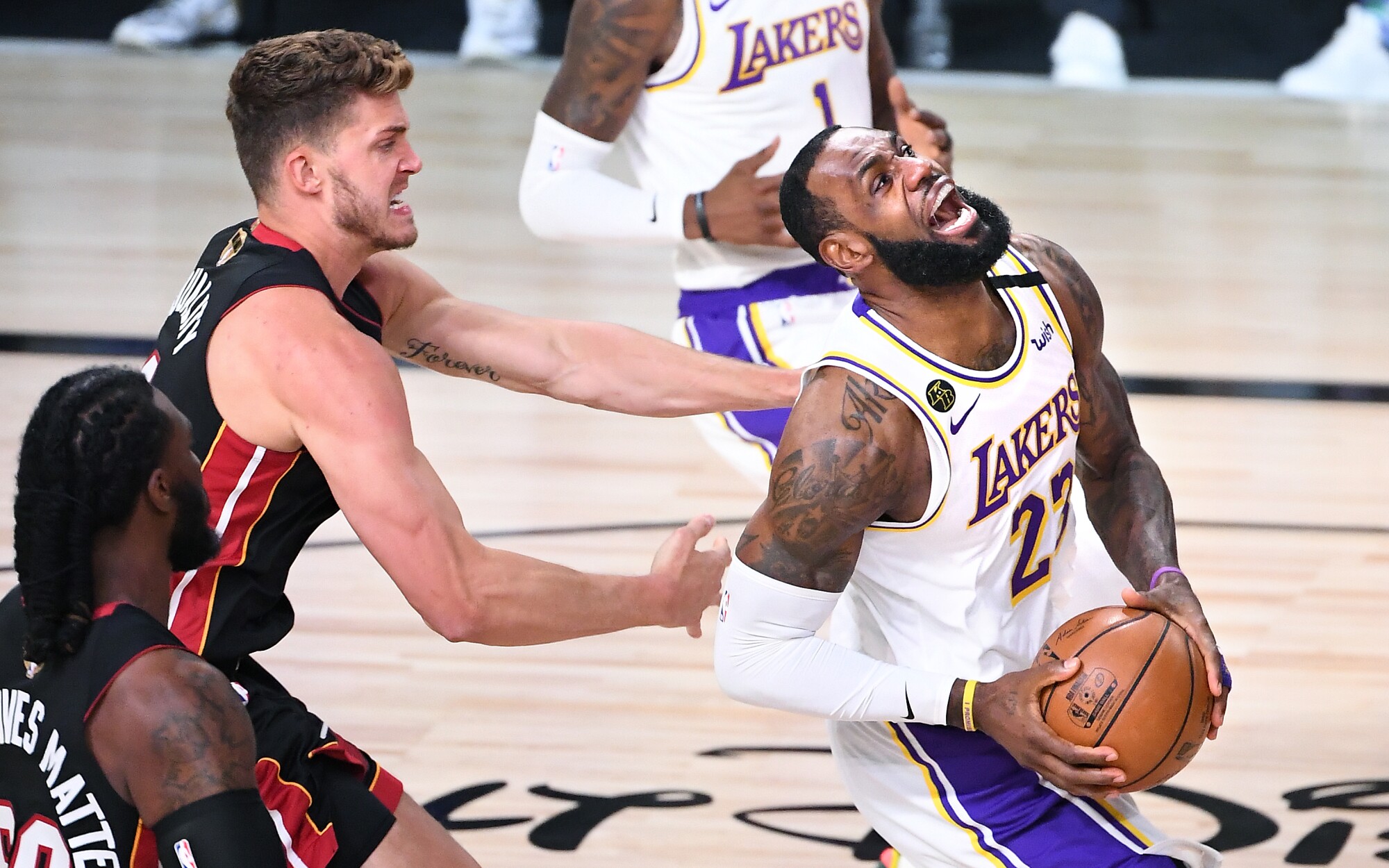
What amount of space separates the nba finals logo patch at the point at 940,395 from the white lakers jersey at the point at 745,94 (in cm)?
174

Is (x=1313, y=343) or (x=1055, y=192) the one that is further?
(x=1055, y=192)

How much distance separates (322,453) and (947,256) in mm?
1070

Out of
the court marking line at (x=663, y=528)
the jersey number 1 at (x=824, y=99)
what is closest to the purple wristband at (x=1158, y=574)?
the jersey number 1 at (x=824, y=99)

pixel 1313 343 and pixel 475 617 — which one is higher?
pixel 475 617

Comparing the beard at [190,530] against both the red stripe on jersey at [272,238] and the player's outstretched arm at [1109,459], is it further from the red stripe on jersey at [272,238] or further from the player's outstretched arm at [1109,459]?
the player's outstretched arm at [1109,459]

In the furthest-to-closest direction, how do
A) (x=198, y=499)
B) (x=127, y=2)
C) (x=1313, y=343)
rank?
1. (x=127, y=2)
2. (x=1313, y=343)
3. (x=198, y=499)

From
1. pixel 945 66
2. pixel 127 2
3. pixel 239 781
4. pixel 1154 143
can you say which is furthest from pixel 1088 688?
pixel 127 2

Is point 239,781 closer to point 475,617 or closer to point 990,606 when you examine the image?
point 475,617

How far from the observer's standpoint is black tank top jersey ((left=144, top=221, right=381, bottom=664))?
3.03 m

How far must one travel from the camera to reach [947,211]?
3027 millimetres

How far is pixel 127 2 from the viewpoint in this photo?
15.3m

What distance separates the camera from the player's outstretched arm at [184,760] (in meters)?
2.30

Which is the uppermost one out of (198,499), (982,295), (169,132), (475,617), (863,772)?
(982,295)

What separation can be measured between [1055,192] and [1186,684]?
333 inches
